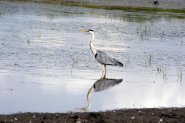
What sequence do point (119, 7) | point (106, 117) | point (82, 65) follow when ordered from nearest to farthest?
point (106, 117) → point (82, 65) → point (119, 7)

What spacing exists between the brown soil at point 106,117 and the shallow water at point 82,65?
1.12m

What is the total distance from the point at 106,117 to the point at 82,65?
6.82 metres

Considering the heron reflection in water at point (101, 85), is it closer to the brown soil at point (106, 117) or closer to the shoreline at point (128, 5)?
the brown soil at point (106, 117)

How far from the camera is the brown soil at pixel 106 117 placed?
939cm

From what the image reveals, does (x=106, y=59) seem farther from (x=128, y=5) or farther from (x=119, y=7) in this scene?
(x=128, y=5)

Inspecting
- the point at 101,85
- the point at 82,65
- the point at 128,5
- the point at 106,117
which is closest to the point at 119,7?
Answer: the point at 128,5

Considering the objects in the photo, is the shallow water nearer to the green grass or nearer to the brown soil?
the brown soil

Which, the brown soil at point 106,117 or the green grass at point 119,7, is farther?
the green grass at point 119,7

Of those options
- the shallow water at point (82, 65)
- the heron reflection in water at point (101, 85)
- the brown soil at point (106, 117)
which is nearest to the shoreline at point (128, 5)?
the shallow water at point (82, 65)

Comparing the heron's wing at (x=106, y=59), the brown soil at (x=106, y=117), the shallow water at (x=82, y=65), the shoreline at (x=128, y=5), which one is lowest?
the shoreline at (x=128, y=5)

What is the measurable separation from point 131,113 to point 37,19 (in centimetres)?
2031

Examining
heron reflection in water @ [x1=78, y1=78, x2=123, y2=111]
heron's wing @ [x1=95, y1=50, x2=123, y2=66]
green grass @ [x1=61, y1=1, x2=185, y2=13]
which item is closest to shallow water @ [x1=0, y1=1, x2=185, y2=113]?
heron reflection in water @ [x1=78, y1=78, x2=123, y2=111]

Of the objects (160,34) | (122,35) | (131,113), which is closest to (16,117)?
(131,113)

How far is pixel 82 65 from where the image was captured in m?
16.6
